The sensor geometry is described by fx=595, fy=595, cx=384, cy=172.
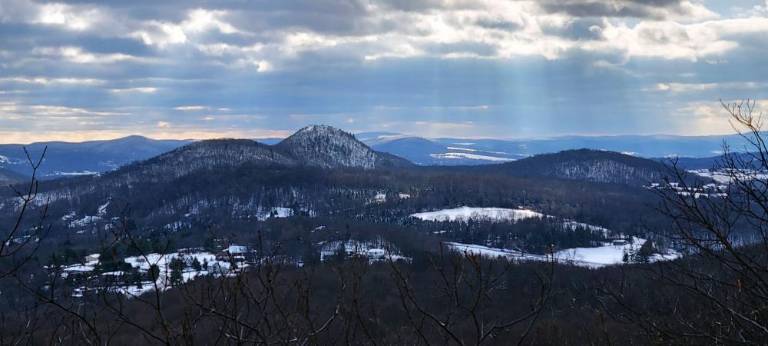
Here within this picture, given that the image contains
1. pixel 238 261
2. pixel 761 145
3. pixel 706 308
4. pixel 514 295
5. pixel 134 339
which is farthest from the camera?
pixel 514 295

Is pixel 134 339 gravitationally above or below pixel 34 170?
below

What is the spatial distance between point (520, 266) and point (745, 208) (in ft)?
445

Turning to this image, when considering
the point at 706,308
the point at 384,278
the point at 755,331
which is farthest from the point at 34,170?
the point at 384,278

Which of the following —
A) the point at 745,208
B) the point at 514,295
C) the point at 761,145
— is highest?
the point at 761,145

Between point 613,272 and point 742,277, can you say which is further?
point 613,272

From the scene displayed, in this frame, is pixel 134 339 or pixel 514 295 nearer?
pixel 134 339

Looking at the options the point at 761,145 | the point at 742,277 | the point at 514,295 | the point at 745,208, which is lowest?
the point at 514,295

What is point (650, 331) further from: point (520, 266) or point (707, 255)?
point (520, 266)

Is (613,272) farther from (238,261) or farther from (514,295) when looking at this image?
(238,261)

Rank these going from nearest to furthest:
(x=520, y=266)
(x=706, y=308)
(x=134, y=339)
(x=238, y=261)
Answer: (x=238, y=261), (x=706, y=308), (x=134, y=339), (x=520, y=266)

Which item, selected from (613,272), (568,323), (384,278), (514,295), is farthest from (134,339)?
(613,272)

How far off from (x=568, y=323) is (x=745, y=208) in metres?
89.4

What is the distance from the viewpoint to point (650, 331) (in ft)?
34.0

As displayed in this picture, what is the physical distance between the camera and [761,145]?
32.3 ft
